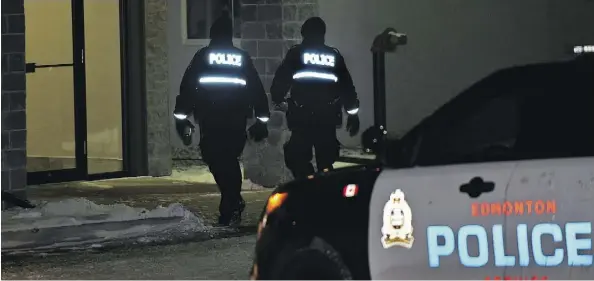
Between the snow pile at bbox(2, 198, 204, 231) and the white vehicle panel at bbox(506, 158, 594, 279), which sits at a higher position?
the white vehicle panel at bbox(506, 158, 594, 279)

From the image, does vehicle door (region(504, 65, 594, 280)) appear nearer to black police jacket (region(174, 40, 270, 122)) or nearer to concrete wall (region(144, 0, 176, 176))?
black police jacket (region(174, 40, 270, 122))

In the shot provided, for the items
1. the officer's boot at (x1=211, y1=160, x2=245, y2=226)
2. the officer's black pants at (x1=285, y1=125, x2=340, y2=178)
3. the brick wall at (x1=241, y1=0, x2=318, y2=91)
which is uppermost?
the brick wall at (x1=241, y1=0, x2=318, y2=91)

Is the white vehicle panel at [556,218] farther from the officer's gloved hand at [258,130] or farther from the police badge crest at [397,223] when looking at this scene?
the officer's gloved hand at [258,130]

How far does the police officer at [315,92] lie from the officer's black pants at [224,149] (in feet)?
2.00

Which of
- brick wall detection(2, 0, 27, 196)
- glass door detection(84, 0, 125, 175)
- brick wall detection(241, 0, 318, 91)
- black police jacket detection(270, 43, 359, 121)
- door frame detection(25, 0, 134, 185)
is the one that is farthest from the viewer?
glass door detection(84, 0, 125, 175)

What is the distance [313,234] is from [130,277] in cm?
282

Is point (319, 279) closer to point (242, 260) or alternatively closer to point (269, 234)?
point (269, 234)

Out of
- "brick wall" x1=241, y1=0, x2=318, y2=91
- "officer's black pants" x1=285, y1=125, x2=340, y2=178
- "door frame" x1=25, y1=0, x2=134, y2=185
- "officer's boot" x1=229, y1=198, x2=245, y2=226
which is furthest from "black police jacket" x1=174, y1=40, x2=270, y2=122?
"door frame" x1=25, y1=0, x2=134, y2=185

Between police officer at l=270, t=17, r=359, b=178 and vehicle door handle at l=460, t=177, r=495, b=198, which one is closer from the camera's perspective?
vehicle door handle at l=460, t=177, r=495, b=198

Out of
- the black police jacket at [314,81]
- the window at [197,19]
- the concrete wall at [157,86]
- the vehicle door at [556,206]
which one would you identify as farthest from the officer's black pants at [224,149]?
the window at [197,19]

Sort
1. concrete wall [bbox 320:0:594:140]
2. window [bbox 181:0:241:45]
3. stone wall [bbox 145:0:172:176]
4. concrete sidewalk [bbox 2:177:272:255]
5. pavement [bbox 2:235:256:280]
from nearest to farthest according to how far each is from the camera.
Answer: pavement [bbox 2:235:256:280] → concrete sidewalk [bbox 2:177:272:255] → stone wall [bbox 145:0:172:176] → window [bbox 181:0:241:45] → concrete wall [bbox 320:0:594:140]

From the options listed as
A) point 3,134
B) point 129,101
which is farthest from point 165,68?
point 3,134

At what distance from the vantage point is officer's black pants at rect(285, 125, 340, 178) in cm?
980

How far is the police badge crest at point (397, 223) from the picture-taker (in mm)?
4863
